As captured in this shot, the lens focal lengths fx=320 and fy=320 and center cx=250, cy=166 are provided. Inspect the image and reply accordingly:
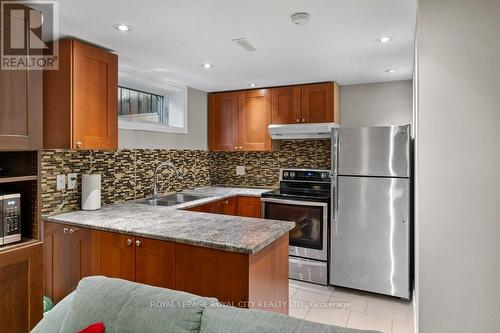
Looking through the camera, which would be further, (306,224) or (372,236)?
(306,224)

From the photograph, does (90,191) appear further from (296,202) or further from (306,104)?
(306,104)

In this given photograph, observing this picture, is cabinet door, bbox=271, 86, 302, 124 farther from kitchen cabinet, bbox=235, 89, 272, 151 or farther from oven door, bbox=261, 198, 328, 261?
oven door, bbox=261, 198, 328, 261

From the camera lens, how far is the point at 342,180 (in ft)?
10.5

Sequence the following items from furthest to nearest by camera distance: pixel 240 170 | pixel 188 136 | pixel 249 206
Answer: pixel 240 170
pixel 188 136
pixel 249 206

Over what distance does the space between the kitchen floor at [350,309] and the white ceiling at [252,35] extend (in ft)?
7.38

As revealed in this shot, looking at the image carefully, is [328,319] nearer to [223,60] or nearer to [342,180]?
[342,180]

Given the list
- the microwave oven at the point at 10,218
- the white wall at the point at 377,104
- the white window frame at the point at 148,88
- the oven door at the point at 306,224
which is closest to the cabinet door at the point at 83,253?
the microwave oven at the point at 10,218

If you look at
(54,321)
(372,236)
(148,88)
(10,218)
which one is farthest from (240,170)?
(54,321)

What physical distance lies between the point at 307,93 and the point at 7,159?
118 inches

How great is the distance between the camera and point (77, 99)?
2.38 m

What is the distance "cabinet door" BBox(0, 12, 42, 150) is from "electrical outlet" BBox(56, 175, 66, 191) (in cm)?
67

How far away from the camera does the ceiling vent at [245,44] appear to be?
2449 mm

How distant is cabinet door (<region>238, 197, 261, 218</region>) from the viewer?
3.84 meters

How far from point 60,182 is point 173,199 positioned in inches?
50.8
